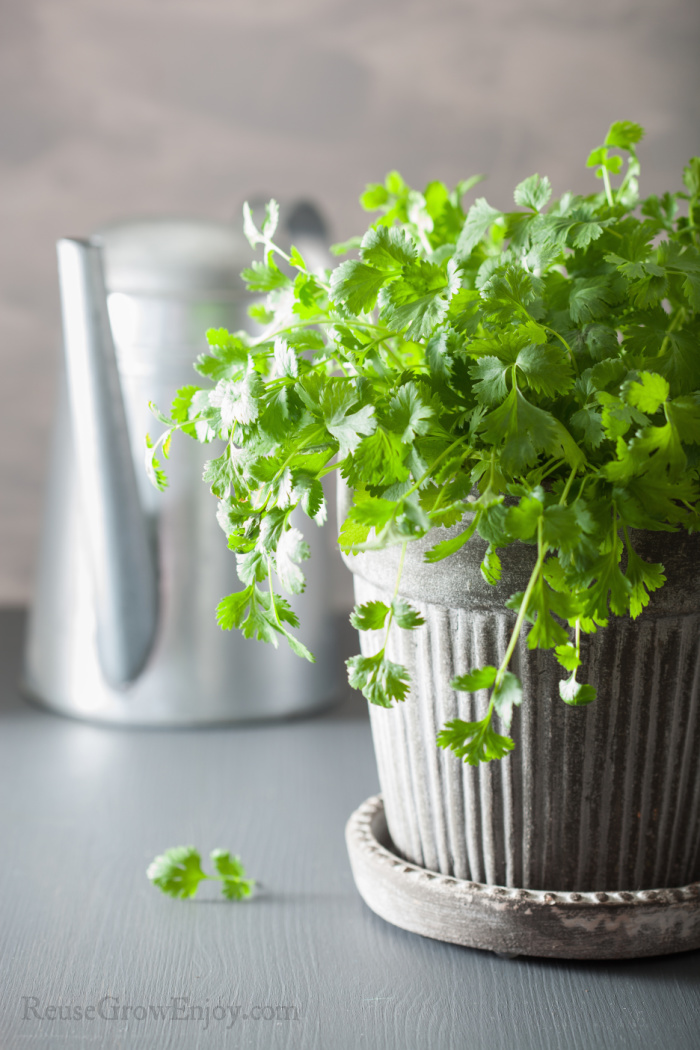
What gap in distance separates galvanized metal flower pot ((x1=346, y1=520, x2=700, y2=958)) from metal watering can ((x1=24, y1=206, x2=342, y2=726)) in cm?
33

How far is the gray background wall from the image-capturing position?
1074mm

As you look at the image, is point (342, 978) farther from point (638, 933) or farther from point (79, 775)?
point (79, 775)

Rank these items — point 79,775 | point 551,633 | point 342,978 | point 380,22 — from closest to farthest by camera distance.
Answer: point 551,633, point 342,978, point 79,775, point 380,22

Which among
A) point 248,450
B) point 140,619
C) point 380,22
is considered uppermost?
point 380,22

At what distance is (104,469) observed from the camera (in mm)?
746

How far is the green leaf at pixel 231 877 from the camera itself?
532 millimetres

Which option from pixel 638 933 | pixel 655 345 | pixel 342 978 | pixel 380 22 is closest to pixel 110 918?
pixel 342 978

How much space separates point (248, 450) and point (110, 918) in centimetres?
28

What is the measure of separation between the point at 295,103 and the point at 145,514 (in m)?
0.58

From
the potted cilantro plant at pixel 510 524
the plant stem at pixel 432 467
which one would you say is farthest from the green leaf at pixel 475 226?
the plant stem at pixel 432 467

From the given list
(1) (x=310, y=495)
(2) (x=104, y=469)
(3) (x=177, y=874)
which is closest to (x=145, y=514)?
(2) (x=104, y=469)

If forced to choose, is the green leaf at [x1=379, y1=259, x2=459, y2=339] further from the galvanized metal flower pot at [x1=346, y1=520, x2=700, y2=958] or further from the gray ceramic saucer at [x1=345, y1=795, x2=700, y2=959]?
the gray ceramic saucer at [x1=345, y1=795, x2=700, y2=959]

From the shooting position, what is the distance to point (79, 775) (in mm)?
718

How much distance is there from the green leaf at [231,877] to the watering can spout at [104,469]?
260 mm
